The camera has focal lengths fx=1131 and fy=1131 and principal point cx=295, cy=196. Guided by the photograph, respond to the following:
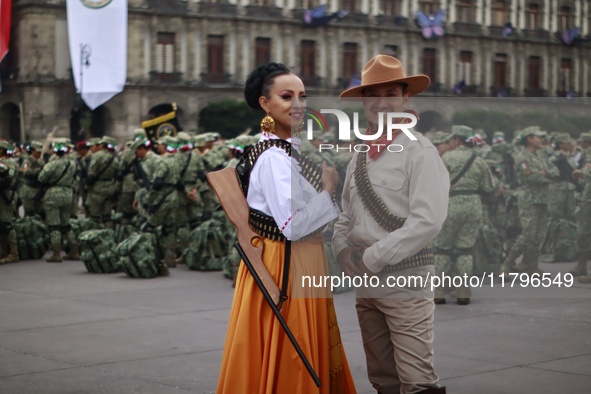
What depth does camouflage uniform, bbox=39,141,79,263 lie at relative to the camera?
15320mm

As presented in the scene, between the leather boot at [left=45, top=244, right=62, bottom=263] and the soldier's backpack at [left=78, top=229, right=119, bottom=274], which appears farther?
the leather boot at [left=45, top=244, right=62, bottom=263]

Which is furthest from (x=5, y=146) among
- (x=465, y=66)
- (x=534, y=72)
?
(x=534, y=72)

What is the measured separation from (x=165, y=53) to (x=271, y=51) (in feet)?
17.2

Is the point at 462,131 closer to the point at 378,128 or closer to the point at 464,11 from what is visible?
the point at 378,128

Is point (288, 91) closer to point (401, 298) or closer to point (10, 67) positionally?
point (401, 298)

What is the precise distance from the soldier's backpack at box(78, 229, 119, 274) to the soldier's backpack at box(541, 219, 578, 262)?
849 centimetres

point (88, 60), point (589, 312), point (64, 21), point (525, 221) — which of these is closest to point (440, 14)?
point (64, 21)

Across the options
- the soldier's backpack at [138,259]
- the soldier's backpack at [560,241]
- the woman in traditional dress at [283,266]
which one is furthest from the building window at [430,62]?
the woman in traditional dress at [283,266]

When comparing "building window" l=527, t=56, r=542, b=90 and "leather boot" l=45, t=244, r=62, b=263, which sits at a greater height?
"building window" l=527, t=56, r=542, b=90

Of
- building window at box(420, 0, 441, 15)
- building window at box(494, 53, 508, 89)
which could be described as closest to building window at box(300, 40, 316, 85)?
building window at box(420, 0, 441, 15)

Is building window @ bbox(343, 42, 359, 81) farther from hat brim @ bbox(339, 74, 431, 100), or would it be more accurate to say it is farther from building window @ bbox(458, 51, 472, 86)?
hat brim @ bbox(339, 74, 431, 100)

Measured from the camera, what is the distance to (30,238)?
15.6m

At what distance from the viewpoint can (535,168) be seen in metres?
5.76

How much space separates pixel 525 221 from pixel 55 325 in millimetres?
4767
